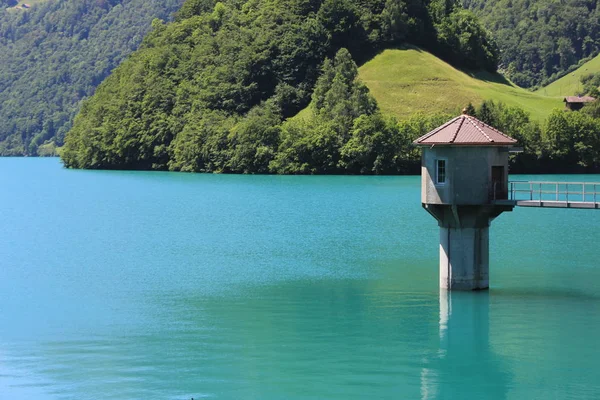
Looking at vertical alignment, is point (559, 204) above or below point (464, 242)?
above

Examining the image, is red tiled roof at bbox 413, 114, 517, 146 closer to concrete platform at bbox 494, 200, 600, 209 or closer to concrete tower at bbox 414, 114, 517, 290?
concrete tower at bbox 414, 114, 517, 290

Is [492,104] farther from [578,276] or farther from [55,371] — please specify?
[55,371]

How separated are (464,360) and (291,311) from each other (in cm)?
1096

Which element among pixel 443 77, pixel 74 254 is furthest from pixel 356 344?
pixel 443 77

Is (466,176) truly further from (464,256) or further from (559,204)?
(559,204)

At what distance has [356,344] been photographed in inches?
1647

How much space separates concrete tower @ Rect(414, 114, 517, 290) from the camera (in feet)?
168

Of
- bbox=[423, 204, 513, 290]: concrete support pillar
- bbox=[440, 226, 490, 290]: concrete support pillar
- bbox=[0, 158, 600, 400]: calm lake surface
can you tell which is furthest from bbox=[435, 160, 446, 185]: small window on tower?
bbox=[0, 158, 600, 400]: calm lake surface

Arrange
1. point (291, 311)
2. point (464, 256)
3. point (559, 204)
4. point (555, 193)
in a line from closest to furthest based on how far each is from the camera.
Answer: point (291, 311), point (559, 204), point (464, 256), point (555, 193)

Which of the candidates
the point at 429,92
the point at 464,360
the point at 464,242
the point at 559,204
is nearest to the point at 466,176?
the point at 464,242

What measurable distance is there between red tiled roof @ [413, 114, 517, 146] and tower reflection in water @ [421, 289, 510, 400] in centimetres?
770

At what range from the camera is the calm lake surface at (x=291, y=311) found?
36.8 meters

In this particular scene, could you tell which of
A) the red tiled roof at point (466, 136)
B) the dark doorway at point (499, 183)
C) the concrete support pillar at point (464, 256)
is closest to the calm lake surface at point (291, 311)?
the concrete support pillar at point (464, 256)

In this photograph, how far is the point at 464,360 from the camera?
40.2 m
